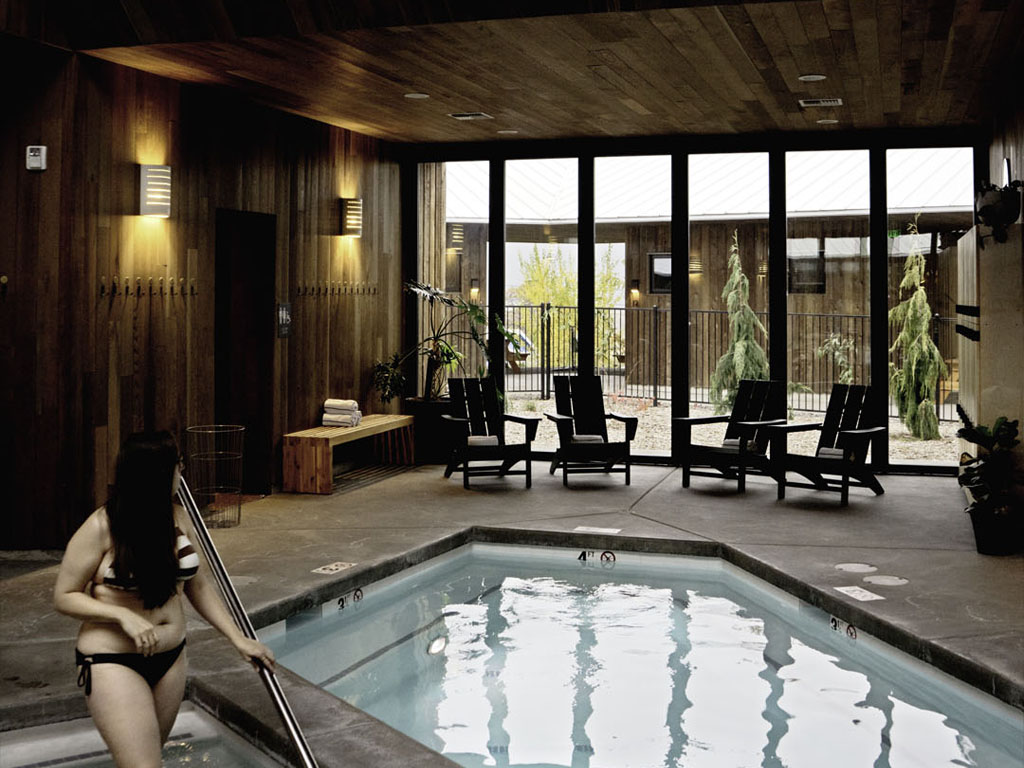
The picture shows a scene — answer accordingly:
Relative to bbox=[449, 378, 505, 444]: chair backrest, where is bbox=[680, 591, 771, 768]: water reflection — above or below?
below

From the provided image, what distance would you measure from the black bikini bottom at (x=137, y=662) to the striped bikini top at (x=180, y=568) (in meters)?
0.17

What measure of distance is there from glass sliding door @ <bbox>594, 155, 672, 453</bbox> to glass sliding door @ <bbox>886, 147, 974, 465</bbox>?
2.03 meters

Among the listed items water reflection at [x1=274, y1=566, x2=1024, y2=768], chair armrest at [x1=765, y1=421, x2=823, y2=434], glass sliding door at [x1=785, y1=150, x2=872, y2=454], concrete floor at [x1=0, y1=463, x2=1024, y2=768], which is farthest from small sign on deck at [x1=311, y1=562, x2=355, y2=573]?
glass sliding door at [x1=785, y1=150, x2=872, y2=454]

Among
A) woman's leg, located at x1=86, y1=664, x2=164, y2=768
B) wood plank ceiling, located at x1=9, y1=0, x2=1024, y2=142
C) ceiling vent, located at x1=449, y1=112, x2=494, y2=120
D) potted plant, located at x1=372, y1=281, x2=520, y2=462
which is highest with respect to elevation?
ceiling vent, located at x1=449, y1=112, x2=494, y2=120

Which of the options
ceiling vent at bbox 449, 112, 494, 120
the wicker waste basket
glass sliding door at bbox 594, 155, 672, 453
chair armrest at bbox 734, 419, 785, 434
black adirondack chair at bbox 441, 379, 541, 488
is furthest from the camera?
glass sliding door at bbox 594, 155, 672, 453

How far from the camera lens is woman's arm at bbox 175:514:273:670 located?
9.53 ft

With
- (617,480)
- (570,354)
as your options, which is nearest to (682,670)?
(617,480)

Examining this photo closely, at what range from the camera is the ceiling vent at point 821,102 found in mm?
8062

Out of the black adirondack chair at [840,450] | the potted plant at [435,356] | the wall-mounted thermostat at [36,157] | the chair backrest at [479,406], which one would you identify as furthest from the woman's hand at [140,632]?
the potted plant at [435,356]

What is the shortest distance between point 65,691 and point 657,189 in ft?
24.6

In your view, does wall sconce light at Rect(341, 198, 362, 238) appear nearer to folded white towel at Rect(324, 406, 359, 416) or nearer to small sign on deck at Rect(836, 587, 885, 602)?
folded white towel at Rect(324, 406, 359, 416)

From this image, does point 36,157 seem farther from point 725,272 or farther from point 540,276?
point 725,272

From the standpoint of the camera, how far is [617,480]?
948 cm

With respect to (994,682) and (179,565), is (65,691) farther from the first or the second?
(994,682)
